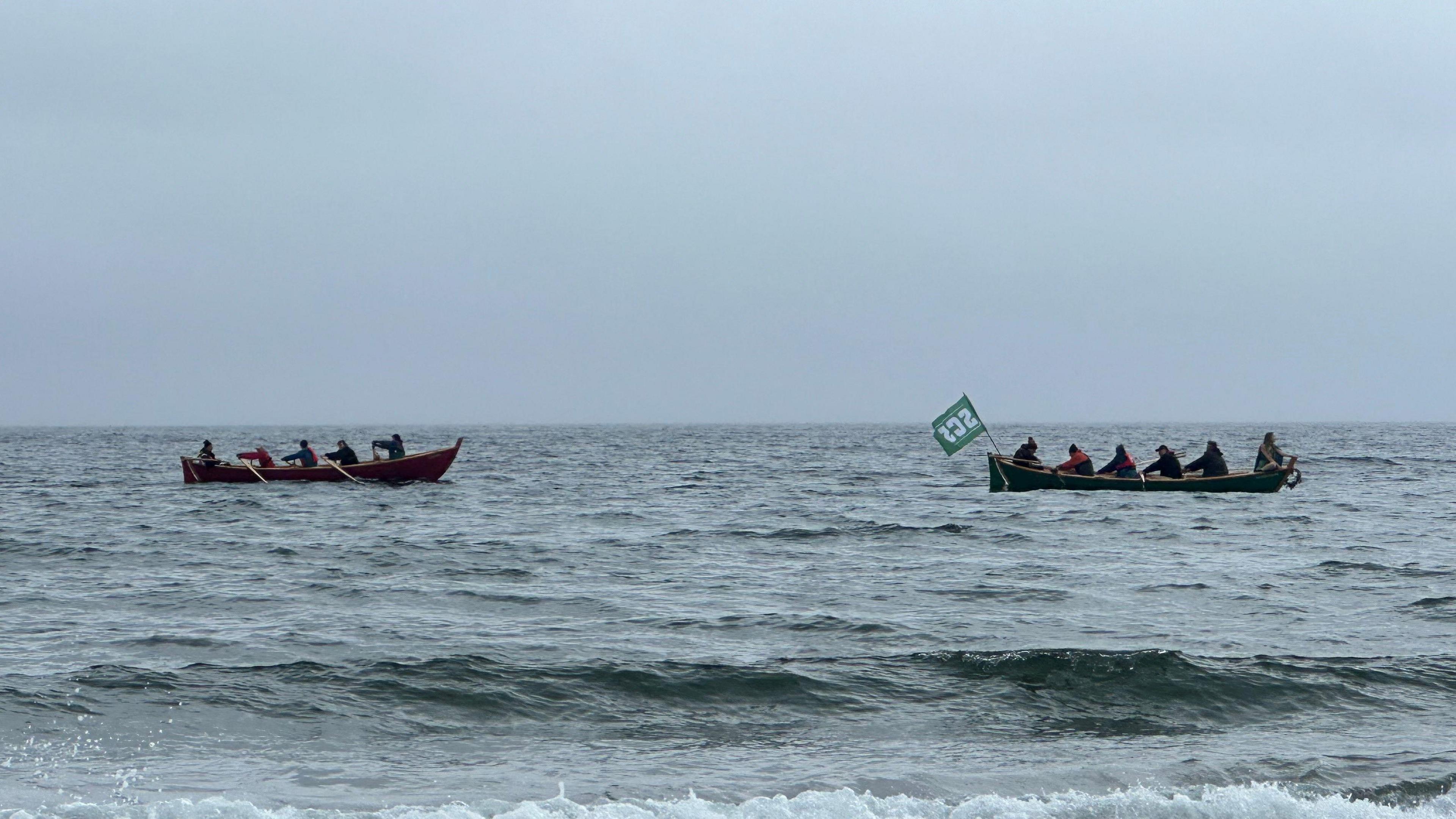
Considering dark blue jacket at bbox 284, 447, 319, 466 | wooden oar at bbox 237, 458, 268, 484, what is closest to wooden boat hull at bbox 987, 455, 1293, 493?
dark blue jacket at bbox 284, 447, 319, 466

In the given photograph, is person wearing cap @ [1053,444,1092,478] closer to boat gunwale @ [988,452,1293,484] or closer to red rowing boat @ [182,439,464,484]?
boat gunwale @ [988,452,1293,484]

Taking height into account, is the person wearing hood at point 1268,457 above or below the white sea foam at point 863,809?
above

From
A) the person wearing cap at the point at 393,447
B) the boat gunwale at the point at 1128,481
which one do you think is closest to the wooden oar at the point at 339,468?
the person wearing cap at the point at 393,447

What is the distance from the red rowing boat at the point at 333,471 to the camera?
37.0m

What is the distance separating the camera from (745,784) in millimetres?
7688

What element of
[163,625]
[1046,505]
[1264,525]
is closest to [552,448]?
[1046,505]

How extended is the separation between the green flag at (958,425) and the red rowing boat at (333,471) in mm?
14609

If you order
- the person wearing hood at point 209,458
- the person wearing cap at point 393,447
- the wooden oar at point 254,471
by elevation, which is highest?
the person wearing cap at point 393,447

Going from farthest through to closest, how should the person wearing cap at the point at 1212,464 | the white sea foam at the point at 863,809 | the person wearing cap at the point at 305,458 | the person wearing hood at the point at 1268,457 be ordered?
the person wearing cap at the point at 305,458 → the person wearing hood at the point at 1268,457 → the person wearing cap at the point at 1212,464 → the white sea foam at the point at 863,809

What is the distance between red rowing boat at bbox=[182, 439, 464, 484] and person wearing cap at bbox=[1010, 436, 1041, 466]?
54.7 feet

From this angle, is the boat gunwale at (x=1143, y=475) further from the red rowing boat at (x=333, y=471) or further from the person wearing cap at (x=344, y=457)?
the person wearing cap at (x=344, y=457)

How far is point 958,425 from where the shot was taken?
32.6 m

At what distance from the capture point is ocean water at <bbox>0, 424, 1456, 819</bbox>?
757cm

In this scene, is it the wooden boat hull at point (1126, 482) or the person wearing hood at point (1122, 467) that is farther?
the person wearing hood at point (1122, 467)
